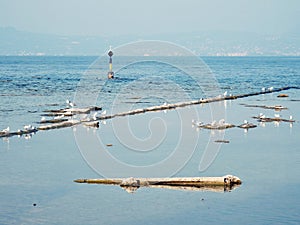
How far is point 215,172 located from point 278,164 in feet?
8.89

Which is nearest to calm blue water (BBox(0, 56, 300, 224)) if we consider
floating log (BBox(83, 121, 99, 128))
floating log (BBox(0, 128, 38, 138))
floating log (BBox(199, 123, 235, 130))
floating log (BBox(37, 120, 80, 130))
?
floating log (BBox(83, 121, 99, 128))

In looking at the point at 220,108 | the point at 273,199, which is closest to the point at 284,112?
the point at 220,108

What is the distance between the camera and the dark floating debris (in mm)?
16991

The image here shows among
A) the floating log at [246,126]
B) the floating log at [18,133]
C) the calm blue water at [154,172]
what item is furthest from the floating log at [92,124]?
the floating log at [246,126]

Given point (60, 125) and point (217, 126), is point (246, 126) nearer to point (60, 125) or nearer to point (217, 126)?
point (217, 126)

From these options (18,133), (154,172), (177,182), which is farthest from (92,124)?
(177,182)

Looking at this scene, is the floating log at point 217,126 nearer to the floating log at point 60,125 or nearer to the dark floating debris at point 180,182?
the floating log at point 60,125

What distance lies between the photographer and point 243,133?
27.7 meters

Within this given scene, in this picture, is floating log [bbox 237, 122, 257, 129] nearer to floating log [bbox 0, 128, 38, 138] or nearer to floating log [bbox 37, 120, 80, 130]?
floating log [bbox 37, 120, 80, 130]

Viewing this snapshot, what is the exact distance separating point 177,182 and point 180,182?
0.09 m

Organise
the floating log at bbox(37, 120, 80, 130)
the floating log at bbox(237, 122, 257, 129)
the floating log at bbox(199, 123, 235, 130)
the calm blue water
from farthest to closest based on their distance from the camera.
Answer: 1. the floating log at bbox(237, 122, 257, 129)
2. the floating log at bbox(199, 123, 235, 130)
3. the floating log at bbox(37, 120, 80, 130)
4. the calm blue water

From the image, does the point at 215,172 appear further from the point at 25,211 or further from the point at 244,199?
the point at 25,211

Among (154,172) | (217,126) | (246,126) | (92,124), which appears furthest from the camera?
(92,124)

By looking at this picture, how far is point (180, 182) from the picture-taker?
1723cm
